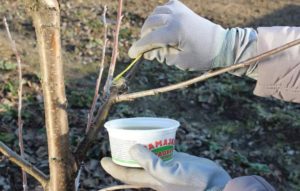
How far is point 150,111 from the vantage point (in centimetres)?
482

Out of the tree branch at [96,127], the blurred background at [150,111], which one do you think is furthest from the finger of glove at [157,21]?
the blurred background at [150,111]

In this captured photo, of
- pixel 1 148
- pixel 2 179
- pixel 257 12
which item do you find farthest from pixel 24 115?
pixel 257 12

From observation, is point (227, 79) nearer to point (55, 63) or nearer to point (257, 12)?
point (257, 12)

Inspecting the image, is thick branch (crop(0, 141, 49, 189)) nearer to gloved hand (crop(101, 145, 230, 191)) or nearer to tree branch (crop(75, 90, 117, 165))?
tree branch (crop(75, 90, 117, 165))

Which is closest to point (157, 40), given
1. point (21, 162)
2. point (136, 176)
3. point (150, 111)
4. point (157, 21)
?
point (157, 21)

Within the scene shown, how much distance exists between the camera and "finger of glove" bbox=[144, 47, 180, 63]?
5.41ft

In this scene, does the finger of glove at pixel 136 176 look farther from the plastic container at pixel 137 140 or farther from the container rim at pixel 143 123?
the container rim at pixel 143 123

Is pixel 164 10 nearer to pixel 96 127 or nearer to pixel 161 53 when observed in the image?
pixel 161 53

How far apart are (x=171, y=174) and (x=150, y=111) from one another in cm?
331

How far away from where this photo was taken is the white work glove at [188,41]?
1614 millimetres

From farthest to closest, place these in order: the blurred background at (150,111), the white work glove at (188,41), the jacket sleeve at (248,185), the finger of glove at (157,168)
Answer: the blurred background at (150,111)
the white work glove at (188,41)
the finger of glove at (157,168)
the jacket sleeve at (248,185)

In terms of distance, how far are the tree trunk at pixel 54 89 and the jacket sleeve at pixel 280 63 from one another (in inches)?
24.5

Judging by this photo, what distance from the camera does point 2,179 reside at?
3545 millimetres

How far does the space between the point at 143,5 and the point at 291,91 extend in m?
5.80
